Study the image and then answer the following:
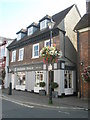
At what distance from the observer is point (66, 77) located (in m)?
17.1

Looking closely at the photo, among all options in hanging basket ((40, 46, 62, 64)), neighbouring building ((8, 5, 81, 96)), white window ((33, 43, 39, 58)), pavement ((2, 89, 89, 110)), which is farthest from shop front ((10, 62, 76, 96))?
hanging basket ((40, 46, 62, 64))

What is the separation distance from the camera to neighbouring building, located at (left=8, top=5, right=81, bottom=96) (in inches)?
655

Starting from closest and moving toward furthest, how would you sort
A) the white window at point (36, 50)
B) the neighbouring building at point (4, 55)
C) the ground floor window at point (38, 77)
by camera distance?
the ground floor window at point (38, 77), the white window at point (36, 50), the neighbouring building at point (4, 55)

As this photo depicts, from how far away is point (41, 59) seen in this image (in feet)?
60.1

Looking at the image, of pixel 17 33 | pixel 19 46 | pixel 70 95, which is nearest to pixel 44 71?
pixel 70 95

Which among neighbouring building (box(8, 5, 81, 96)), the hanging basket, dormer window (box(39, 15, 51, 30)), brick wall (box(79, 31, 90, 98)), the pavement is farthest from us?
dormer window (box(39, 15, 51, 30))

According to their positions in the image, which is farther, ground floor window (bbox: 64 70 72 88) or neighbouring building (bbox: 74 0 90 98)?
ground floor window (bbox: 64 70 72 88)

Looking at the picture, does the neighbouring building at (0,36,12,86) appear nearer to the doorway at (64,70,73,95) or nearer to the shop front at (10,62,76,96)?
the shop front at (10,62,76,96)

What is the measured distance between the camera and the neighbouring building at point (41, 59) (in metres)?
16.6

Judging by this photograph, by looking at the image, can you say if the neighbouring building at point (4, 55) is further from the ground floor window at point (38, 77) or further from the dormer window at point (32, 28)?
the ground floor window at point (38, 77)

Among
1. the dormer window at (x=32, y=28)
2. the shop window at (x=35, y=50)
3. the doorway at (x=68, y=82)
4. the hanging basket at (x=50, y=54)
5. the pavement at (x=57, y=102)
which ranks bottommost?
the pavement at (x=57, y=102)

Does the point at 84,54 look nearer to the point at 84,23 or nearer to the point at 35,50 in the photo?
the point at 84,23

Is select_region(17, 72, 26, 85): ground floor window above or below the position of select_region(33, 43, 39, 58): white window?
below

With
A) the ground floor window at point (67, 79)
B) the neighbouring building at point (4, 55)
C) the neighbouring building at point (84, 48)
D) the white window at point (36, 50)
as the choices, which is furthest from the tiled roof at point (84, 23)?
the neighbouring building at point (4, 55)
